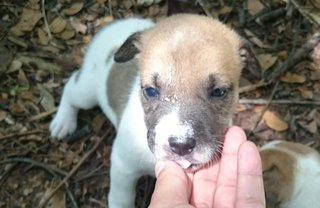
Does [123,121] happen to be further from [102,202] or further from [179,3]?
[179,3]

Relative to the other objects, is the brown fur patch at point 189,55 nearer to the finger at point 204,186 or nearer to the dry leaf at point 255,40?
the finger at point 204,186

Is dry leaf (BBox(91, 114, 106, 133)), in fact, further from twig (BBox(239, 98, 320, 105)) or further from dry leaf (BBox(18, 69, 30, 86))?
twig (BBox(239, 98, 320, 105))

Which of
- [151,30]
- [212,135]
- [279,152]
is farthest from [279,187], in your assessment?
[151,30]

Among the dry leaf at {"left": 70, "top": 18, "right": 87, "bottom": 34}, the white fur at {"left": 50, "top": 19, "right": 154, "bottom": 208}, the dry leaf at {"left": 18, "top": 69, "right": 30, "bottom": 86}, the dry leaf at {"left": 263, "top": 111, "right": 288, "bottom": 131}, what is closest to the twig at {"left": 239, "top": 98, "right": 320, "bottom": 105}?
the dry leaf at {"left": 263, "top": 111, "right": 288, "bottom": 131}

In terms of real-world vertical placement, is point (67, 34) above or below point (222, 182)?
below

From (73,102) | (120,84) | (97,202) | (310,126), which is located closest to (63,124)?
(73,102)

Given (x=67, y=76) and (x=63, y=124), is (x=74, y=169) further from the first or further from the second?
(x=67, y=76)
